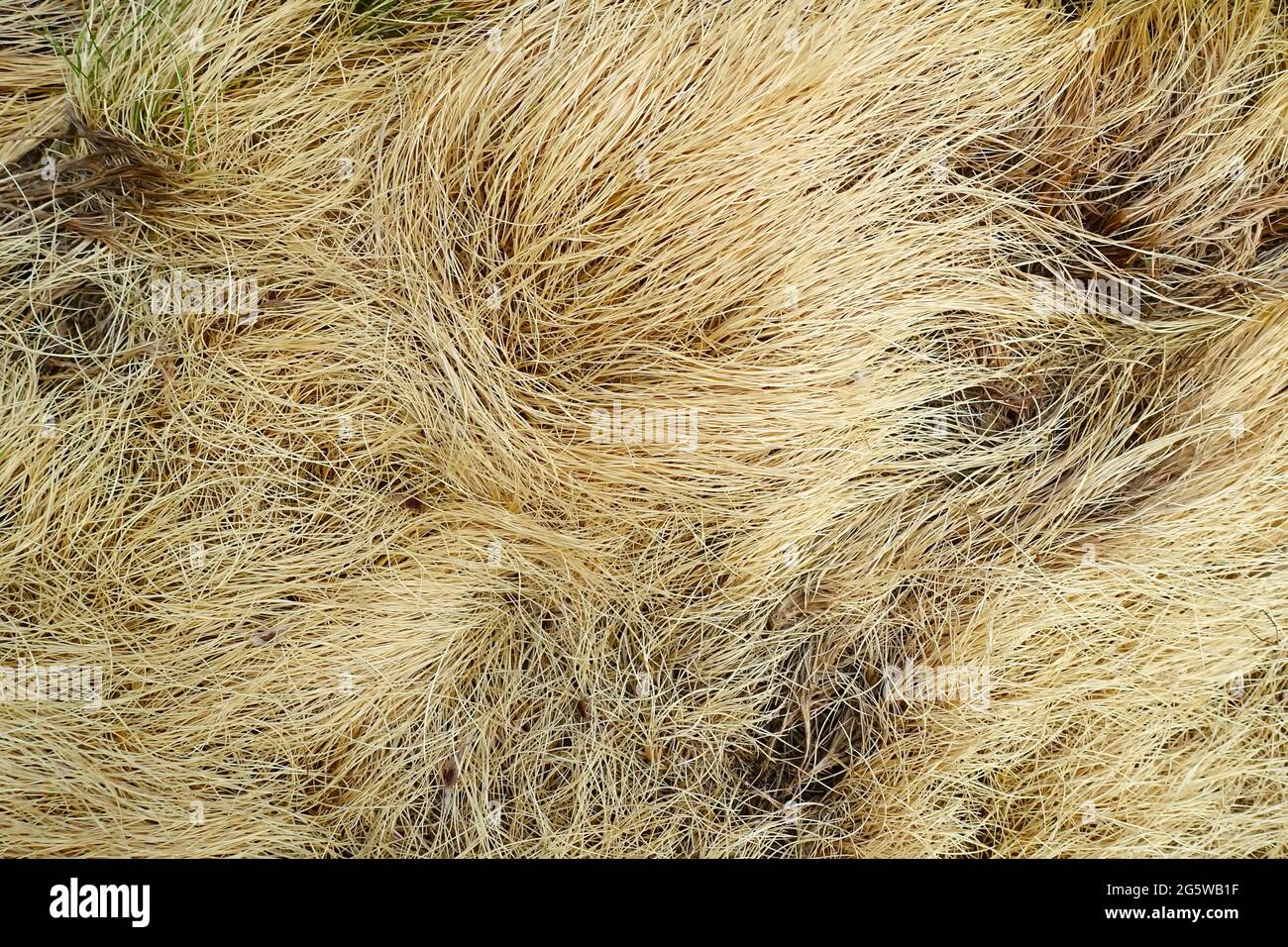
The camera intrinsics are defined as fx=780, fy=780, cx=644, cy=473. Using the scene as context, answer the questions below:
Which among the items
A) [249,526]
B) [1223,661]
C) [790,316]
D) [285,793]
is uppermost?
[790,316]

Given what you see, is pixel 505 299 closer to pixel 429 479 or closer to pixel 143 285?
pixel 429 479

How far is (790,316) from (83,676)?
2.03 metres

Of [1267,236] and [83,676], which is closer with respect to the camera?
[83,676]

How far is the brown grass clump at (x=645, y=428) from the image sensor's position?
2004 mm

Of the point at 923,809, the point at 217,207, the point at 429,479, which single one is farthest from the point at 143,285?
the point at 923,809

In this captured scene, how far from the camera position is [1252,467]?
206 cm

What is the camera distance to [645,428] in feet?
6.72

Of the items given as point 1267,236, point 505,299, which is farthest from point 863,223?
point 1267,236

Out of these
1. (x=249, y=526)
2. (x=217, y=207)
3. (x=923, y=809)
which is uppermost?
(x=217, y=207)

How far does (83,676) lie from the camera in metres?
1.98

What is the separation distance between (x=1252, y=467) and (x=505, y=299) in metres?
2.02

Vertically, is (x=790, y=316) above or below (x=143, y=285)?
below

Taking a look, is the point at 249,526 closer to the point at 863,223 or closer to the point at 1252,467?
the point at 863,223

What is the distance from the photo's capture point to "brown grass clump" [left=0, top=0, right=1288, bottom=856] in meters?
2.00
